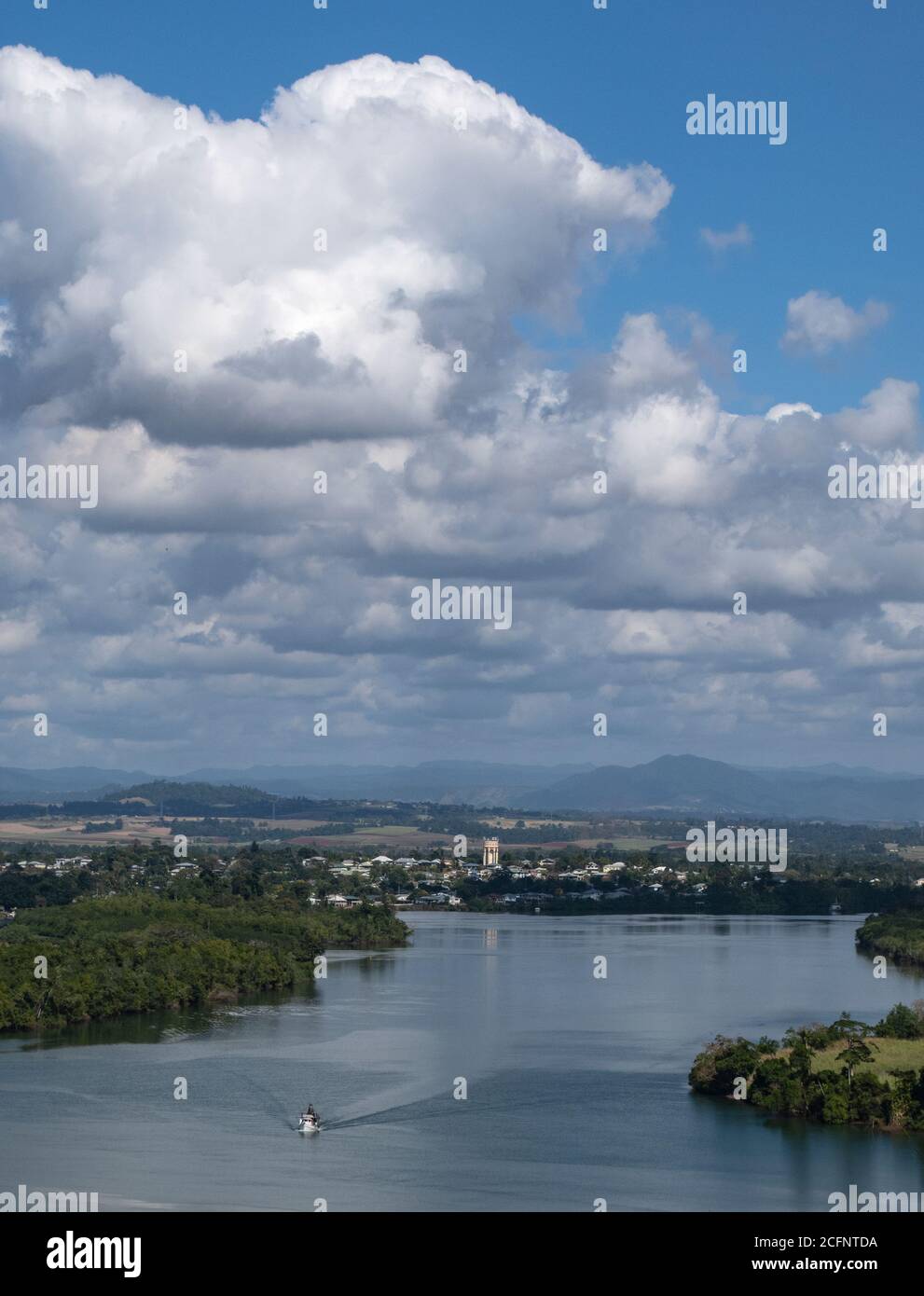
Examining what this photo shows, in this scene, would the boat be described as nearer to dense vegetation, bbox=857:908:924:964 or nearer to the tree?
the tree

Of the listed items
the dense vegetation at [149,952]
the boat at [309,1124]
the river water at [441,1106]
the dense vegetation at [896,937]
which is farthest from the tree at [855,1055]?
the dense vegetation at [896,937]

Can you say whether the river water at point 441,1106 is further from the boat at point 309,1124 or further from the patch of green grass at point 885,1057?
the patch of green grass at point 885,1057

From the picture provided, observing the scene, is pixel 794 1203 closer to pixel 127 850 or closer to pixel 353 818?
pixel 127 850

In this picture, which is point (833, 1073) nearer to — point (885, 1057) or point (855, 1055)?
point (855, 1055)

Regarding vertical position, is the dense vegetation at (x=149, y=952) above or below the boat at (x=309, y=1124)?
above

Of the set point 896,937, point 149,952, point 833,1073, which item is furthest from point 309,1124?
point 896,937

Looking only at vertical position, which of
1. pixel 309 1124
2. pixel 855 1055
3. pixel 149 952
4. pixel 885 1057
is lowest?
pixel 309 1124
